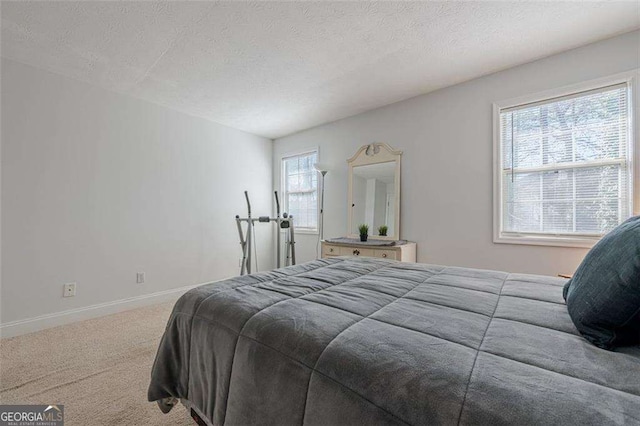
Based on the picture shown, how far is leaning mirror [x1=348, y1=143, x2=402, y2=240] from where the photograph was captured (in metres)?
3.40

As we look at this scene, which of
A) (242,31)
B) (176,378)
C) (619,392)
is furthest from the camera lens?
(242,31)

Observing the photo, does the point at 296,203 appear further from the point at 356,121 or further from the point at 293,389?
the point at 293,389

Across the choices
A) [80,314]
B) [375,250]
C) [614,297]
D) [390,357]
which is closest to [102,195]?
[80,314]

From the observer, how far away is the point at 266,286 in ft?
4.46

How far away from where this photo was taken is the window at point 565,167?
2.19m

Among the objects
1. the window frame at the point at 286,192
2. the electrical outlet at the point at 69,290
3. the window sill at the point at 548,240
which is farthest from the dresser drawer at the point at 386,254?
the electrical outlet at the point at 69,290

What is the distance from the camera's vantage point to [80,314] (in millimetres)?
2834

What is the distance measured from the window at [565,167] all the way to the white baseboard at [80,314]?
3.94 m

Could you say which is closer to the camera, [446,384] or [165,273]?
[446,384]

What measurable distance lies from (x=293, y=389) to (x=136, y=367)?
5.92ft

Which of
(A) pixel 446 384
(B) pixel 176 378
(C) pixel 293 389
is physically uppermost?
(A) pixel 446 384

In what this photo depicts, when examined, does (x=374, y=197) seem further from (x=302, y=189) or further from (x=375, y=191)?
(x=302, y=189)

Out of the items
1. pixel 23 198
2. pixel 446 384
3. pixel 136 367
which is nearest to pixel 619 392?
pixel 446 384

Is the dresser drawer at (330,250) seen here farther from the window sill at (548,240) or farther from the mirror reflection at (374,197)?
the window sill at (548,240)
